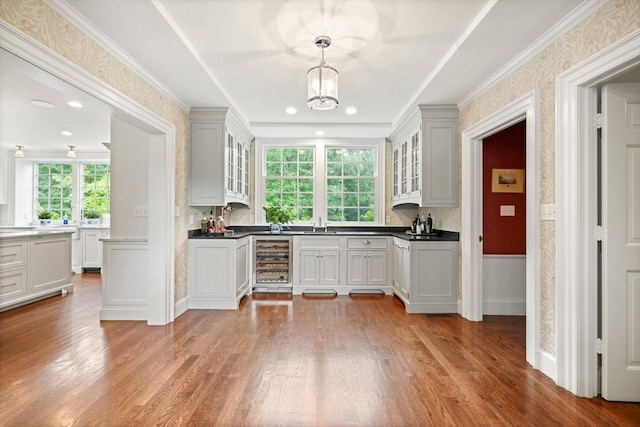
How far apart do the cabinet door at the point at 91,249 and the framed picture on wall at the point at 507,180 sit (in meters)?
7.42

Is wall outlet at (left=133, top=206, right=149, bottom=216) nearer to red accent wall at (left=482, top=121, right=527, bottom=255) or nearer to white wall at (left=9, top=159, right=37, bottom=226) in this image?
red accent wall at (left=482, top=121, right=527, bottom=255)

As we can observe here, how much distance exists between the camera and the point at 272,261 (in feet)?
17.7

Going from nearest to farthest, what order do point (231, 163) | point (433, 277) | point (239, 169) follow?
1. point (433, 277)
2. point (231, 163)
3. point (239, 169)

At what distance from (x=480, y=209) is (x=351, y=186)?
2592 millimetres

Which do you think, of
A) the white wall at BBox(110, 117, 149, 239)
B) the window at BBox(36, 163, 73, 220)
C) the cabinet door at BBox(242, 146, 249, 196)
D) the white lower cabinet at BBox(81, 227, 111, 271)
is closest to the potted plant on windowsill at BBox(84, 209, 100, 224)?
the white lower cabinet at BBox(81, 227, 111, 271)

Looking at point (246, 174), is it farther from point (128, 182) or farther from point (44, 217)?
point (44, 217)

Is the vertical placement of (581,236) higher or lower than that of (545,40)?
lower

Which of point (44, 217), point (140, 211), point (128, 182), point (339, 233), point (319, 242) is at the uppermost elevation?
point (128, 182)

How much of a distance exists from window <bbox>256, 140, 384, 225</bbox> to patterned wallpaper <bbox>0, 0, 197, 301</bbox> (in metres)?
1.93

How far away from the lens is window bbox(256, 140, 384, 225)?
6.12 meters

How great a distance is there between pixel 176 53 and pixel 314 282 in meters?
3.56

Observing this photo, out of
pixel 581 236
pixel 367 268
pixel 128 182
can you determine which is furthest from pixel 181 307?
pixel 581 236

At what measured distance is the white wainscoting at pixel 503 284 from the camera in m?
4.09

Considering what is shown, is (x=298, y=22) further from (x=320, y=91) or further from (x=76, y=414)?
(x=76, y=414)
